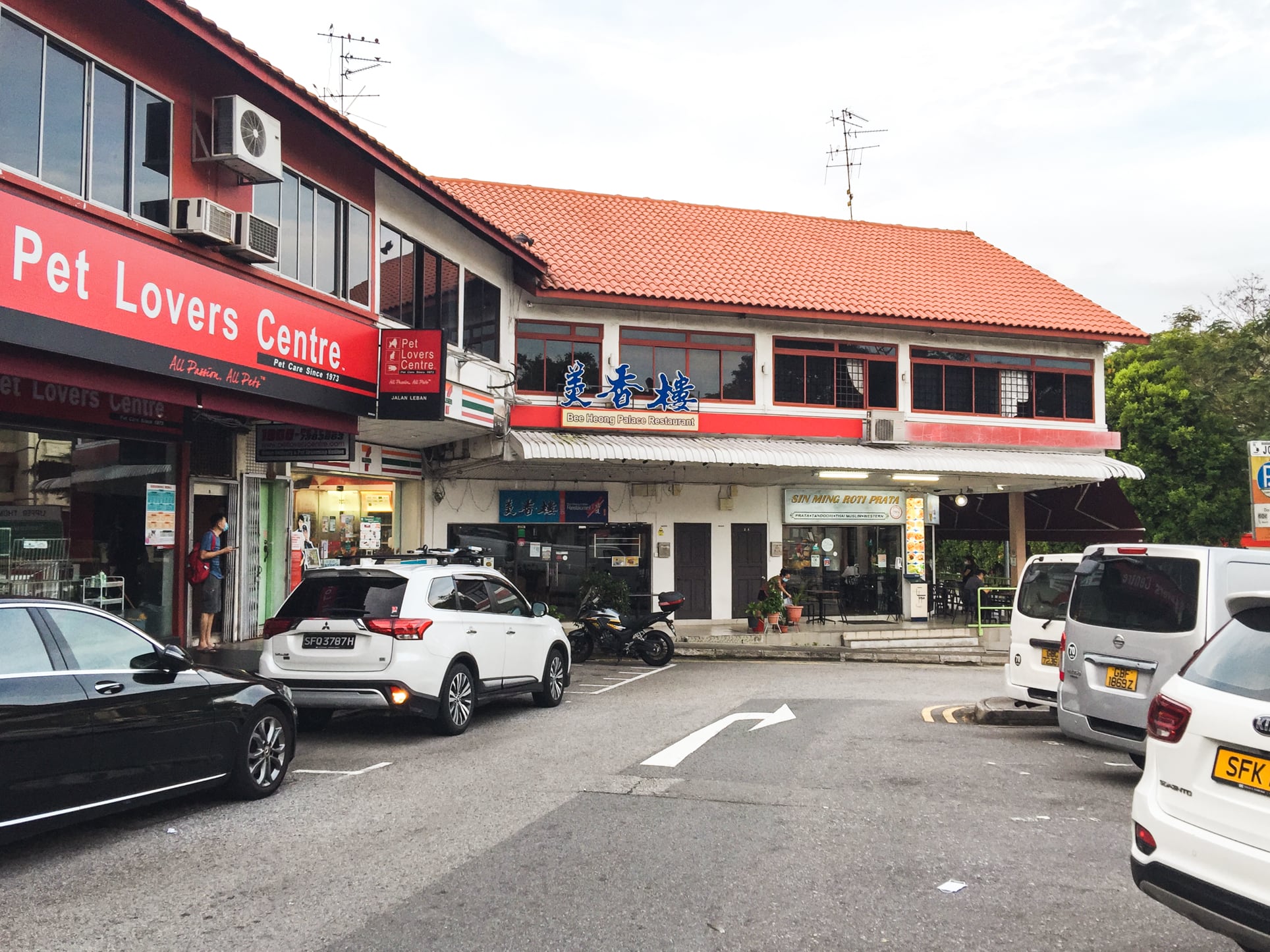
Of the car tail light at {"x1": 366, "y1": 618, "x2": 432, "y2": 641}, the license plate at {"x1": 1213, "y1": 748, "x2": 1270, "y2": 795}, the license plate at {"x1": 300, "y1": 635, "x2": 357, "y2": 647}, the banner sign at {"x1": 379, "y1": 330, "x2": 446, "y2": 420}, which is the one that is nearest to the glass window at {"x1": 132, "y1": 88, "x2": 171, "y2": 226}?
the banner sign at {"x1": 379, "y1": 330, "x2": 446, "y2": 420}

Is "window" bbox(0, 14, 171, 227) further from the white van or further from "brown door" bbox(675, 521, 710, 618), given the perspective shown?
"brown door" bbox(675, 521, 710, 618)

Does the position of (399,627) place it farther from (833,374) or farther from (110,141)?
(833,374)

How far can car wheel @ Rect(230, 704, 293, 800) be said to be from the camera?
715 centimetres

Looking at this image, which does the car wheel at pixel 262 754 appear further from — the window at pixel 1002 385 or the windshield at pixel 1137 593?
the window at pixel 1002 385

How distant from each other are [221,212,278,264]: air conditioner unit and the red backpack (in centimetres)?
386

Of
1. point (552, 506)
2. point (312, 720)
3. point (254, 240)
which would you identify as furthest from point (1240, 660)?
point (552, 506)

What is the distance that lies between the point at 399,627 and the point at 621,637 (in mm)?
8152

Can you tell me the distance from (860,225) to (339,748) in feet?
76.6

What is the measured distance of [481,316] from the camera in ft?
63.8

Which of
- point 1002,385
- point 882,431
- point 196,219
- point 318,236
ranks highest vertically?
point 318,236

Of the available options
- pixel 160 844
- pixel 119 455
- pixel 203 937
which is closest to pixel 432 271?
pixel 119 455

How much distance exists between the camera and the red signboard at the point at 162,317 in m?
8.62

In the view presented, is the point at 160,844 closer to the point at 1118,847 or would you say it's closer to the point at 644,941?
the point at 644,941

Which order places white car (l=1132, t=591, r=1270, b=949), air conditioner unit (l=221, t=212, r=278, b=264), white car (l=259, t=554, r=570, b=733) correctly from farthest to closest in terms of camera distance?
air conditioner unit (l=221, t=212, r=278, b=264) < white car (l=259, t=554, r=570, b=733) < white car (l=1132, t=591, r=1270, b=949)
